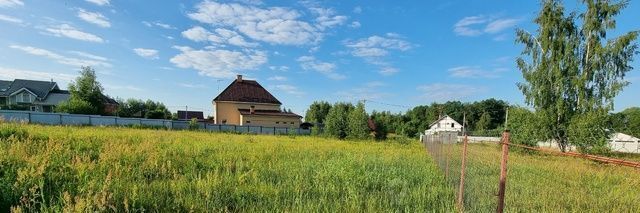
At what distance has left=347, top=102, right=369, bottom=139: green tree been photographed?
3189 centimetres

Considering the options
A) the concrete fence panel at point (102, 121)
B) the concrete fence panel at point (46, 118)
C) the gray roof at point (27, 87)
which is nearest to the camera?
the concrete fence panel at point (46, 118)

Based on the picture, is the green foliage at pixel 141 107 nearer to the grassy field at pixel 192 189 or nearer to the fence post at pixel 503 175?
the grassy field at pixel 192 189

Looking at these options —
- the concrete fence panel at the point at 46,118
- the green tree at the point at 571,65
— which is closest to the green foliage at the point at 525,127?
the green tree at the point at 571,65

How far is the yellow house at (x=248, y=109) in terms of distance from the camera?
42219 millimetres

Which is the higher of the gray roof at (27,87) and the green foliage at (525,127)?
the gray roof at (27,87)

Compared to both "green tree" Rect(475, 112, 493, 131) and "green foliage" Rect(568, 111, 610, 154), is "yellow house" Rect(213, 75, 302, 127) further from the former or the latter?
"green tree" Rect(475, 112, 493, 131)

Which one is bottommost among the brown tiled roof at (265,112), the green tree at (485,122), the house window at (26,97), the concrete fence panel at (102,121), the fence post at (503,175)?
the green tree at (485,122)

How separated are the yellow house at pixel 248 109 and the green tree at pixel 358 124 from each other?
12.4m

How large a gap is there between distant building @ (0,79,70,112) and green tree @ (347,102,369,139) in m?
41.4

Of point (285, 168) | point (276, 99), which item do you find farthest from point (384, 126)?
point (285, 168)

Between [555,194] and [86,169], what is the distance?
7176 mm

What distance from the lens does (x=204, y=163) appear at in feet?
27.6

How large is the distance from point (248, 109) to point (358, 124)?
1635 centimetres

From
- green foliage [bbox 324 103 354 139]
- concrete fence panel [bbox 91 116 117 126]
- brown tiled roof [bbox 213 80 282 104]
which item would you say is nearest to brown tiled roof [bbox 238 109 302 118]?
brown tiled roof [bbox 213 80 282 104]
